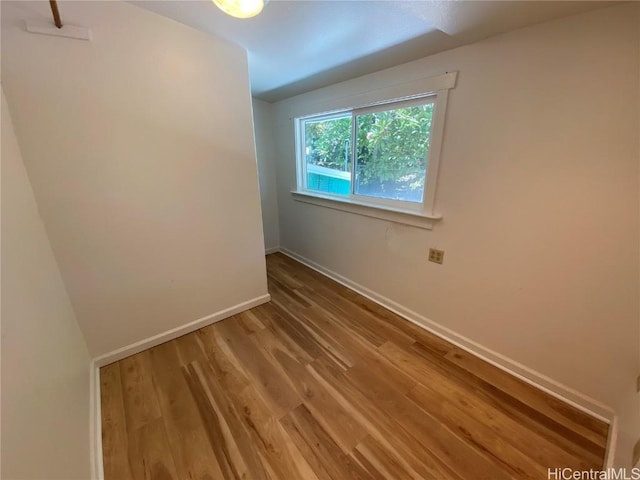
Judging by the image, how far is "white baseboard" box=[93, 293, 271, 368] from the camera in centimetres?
170

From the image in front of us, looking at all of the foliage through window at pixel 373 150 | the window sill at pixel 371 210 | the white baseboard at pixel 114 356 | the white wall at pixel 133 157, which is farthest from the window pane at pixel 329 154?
the white baseboard at pixel 114 356

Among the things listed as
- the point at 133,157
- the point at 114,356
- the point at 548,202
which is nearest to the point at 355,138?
the point at 548,202

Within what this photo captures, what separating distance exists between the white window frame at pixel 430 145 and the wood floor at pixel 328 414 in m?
0.96

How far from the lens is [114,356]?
67.5 inches

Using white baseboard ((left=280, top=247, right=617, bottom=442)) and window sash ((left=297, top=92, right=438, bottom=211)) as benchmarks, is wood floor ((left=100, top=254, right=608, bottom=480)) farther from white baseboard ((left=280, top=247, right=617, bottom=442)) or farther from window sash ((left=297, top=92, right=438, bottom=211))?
window sash ((left=297, top=92, right=438, bottom=211))

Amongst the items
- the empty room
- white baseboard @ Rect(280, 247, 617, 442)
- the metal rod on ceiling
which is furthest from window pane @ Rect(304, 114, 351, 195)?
the metal rod on ceiling

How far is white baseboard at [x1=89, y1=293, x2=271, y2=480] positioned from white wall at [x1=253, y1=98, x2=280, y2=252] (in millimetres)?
1393

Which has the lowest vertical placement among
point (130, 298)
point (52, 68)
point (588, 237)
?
point (130, 298)

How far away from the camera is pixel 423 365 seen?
5.60 feet

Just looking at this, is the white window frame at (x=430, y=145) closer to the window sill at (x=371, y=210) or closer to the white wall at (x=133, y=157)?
the window sill at (x=371, y=210)

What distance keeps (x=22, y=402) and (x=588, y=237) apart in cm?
226

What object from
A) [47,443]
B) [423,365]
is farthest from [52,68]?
[423,365]

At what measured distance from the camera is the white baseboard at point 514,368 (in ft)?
4.43

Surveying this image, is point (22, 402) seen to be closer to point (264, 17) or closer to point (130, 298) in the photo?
point (130, 298)
